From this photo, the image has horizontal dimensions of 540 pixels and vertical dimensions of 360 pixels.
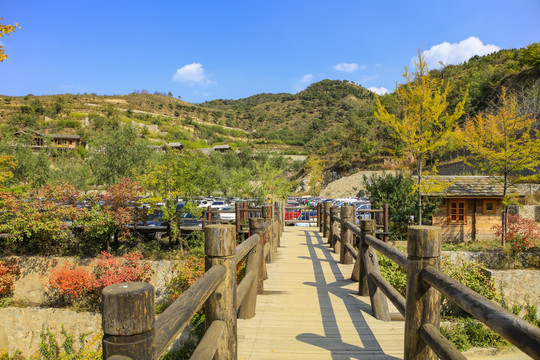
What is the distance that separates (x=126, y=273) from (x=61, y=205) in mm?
5318

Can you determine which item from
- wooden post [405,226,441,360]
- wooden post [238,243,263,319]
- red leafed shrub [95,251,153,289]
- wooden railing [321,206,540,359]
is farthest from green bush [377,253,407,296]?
red leafed shrub [95,251,153,289]

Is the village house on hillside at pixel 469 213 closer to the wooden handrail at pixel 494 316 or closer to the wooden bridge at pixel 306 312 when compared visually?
the wooden bridge at pixel 306 312

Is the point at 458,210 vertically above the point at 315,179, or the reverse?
the point at 315,179

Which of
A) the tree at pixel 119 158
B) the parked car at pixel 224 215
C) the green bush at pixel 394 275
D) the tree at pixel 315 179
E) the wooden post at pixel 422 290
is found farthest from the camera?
the tree at pixel 315 179

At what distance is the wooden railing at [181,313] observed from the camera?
4.19 ft

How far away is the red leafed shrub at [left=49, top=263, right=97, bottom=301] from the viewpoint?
12.9m

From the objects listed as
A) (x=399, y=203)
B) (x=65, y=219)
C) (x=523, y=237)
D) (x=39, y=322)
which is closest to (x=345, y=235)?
(x=399, y=203)

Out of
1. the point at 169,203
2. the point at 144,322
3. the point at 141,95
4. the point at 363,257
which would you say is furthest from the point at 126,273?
the point at 141,95

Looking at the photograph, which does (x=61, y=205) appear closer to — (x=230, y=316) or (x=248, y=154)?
(x=230, y=316)

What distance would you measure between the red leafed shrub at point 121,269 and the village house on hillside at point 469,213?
14448 mm

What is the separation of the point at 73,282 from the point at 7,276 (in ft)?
12.1

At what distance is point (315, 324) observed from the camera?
14.3 feet

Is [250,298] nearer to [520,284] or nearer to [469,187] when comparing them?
[520,284]

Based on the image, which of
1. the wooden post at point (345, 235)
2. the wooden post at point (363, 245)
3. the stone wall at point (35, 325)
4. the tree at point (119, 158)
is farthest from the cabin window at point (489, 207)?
the tree at point (119, 158)
